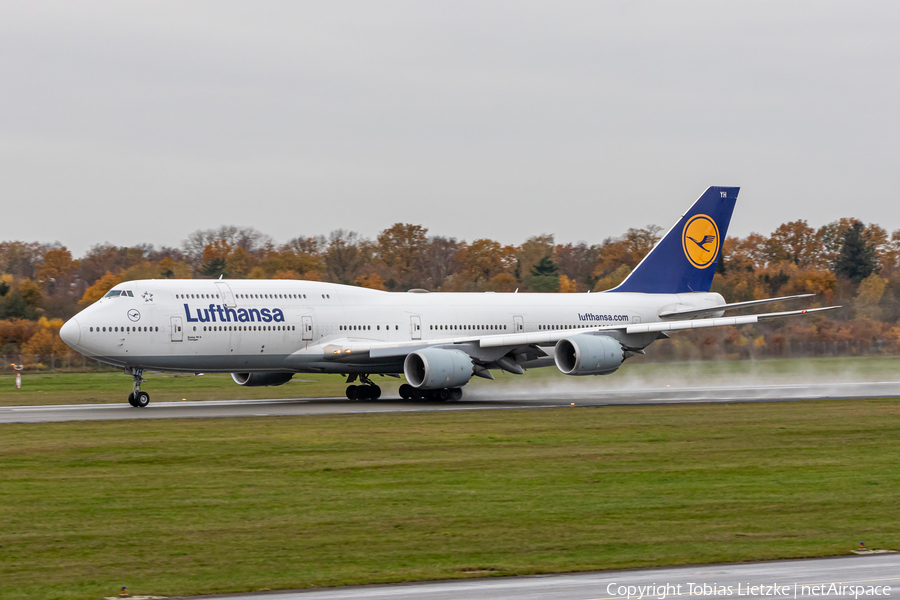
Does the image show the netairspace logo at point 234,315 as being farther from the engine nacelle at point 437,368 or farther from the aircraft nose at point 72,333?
the engine nacelle at point 437,368

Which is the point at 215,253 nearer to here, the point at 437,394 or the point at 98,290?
the point at 98,290

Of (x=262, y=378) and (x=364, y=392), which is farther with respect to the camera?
(x=364, y=392)

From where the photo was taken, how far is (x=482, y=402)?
3566 centimetres

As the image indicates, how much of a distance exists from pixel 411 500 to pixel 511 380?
2856cm

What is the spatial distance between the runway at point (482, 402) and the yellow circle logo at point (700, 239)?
558cm

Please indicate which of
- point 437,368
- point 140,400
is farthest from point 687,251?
point 140,400

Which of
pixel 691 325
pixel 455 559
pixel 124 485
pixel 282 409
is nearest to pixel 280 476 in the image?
pixel 124 485

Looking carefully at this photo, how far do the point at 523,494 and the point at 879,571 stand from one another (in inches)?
244

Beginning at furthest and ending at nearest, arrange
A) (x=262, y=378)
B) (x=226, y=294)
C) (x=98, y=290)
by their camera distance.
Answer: (x=98, y=290)
(x=262, y=378)
(x=226, y=294)

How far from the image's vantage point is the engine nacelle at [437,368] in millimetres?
33375

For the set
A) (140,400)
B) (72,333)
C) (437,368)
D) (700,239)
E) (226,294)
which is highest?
(700,239)

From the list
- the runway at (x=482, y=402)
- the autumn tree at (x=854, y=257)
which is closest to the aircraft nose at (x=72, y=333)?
the runway at (x=482, y=402)

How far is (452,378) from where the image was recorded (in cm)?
3372

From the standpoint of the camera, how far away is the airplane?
32281mm
